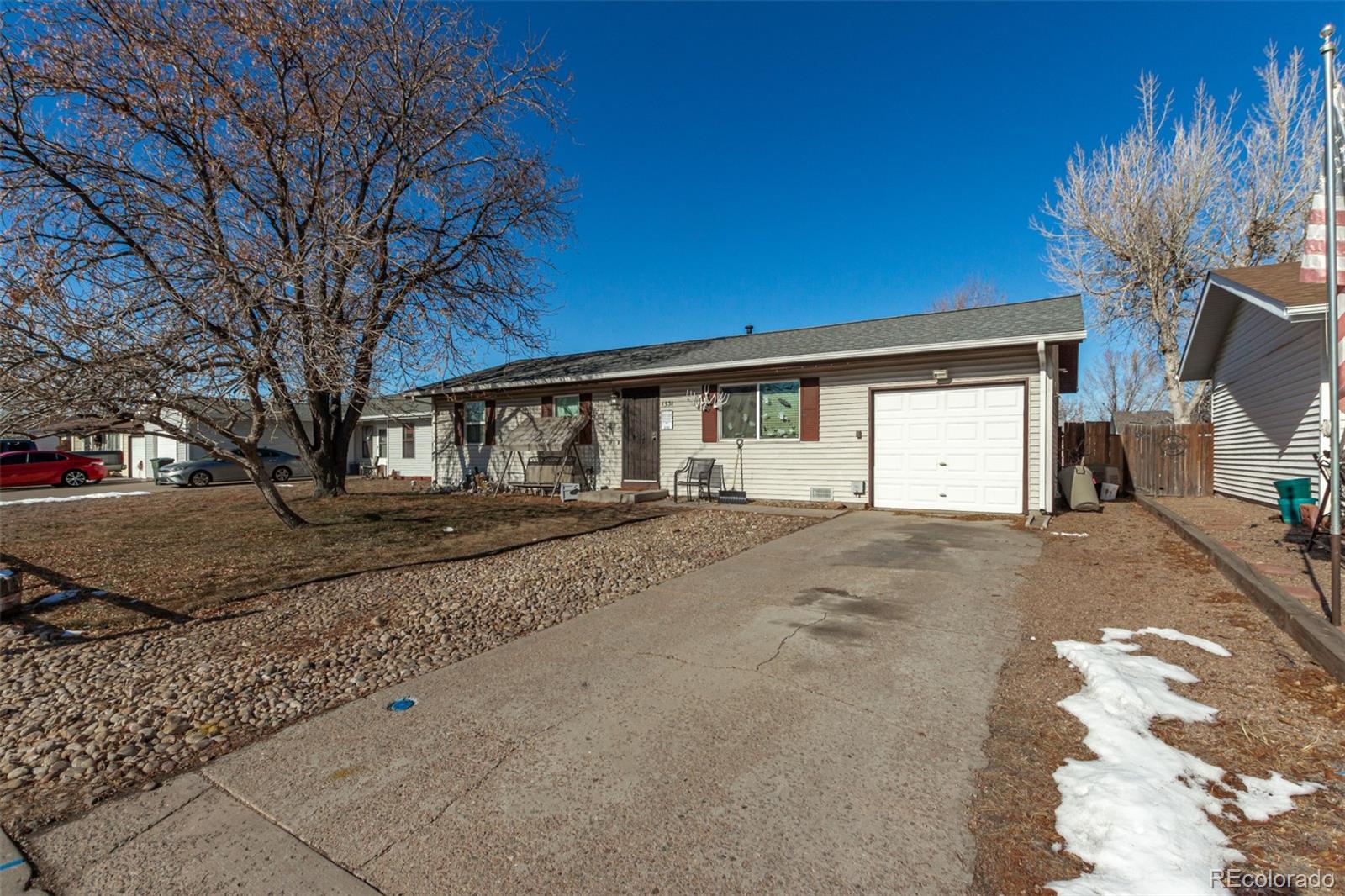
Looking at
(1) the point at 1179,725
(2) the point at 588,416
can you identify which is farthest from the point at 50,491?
(1) the point at 1179,725

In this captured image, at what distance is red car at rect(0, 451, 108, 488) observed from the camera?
785 inches

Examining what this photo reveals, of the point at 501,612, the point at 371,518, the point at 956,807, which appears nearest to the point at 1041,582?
the point at 956,807

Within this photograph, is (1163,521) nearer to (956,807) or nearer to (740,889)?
(956,807)

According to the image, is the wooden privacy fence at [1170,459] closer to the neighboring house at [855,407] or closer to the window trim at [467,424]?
the neighboring house at [855,407]

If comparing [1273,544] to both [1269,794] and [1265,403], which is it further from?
[1269,794]

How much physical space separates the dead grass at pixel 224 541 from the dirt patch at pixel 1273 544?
24.7 feet

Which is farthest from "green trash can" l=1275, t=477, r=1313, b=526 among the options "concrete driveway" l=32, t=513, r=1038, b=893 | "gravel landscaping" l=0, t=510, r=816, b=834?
"gravel landscaping" l=0, t=510, r=816, b=834

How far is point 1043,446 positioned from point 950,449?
4.41 feet

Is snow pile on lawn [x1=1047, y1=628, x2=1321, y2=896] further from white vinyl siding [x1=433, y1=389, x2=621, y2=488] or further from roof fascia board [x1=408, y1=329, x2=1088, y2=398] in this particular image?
white vinyl siding [x1=433, y1=389, x2=621, y2=488]

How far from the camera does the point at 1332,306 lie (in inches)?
151

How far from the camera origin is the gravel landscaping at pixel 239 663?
8.79 ft

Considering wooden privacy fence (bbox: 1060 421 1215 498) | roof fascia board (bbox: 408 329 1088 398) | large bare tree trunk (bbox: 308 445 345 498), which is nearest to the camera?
roof fascia board (bbox: 408 329 1088 398)

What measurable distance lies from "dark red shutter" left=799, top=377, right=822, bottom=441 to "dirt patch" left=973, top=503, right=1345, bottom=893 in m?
5.99

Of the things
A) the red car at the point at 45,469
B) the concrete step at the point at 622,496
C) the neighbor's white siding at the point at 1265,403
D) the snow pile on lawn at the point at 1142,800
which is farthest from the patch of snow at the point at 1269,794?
the red car at the point at 45,469
